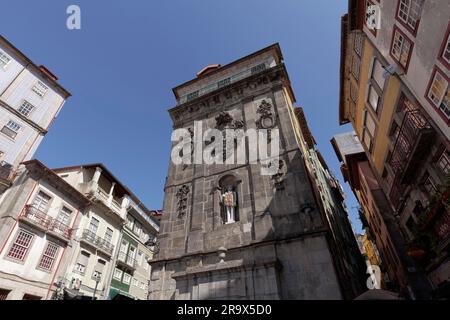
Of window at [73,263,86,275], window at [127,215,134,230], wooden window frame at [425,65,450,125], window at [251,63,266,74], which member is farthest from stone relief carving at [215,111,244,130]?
window at [127,215,134,230]

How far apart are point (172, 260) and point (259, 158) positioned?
7.57m

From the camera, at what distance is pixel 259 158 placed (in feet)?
48.4

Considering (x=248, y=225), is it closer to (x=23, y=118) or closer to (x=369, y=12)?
(x=369, y=12)

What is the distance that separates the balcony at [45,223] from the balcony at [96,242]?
161 centimetres

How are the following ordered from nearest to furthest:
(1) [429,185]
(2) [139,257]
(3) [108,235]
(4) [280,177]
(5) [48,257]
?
1. (1) [429,185]
2. (4) [280,177]
3. (5) [48,257]
4. (3) [108,235]
5. (2) [139,257]

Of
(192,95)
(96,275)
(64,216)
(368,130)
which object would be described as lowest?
(96,275)

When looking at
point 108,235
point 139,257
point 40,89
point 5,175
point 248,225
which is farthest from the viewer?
point 139,257

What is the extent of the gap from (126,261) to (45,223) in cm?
1197

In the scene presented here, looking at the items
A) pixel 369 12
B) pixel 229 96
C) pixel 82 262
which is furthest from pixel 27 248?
pixel 369 12

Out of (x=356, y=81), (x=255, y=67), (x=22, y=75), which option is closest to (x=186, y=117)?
(x=255, y=67)

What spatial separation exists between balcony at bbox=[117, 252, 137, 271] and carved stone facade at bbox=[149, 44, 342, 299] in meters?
18.2

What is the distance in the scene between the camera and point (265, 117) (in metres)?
16.4

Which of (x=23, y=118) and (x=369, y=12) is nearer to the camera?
(x=369, y=12)
